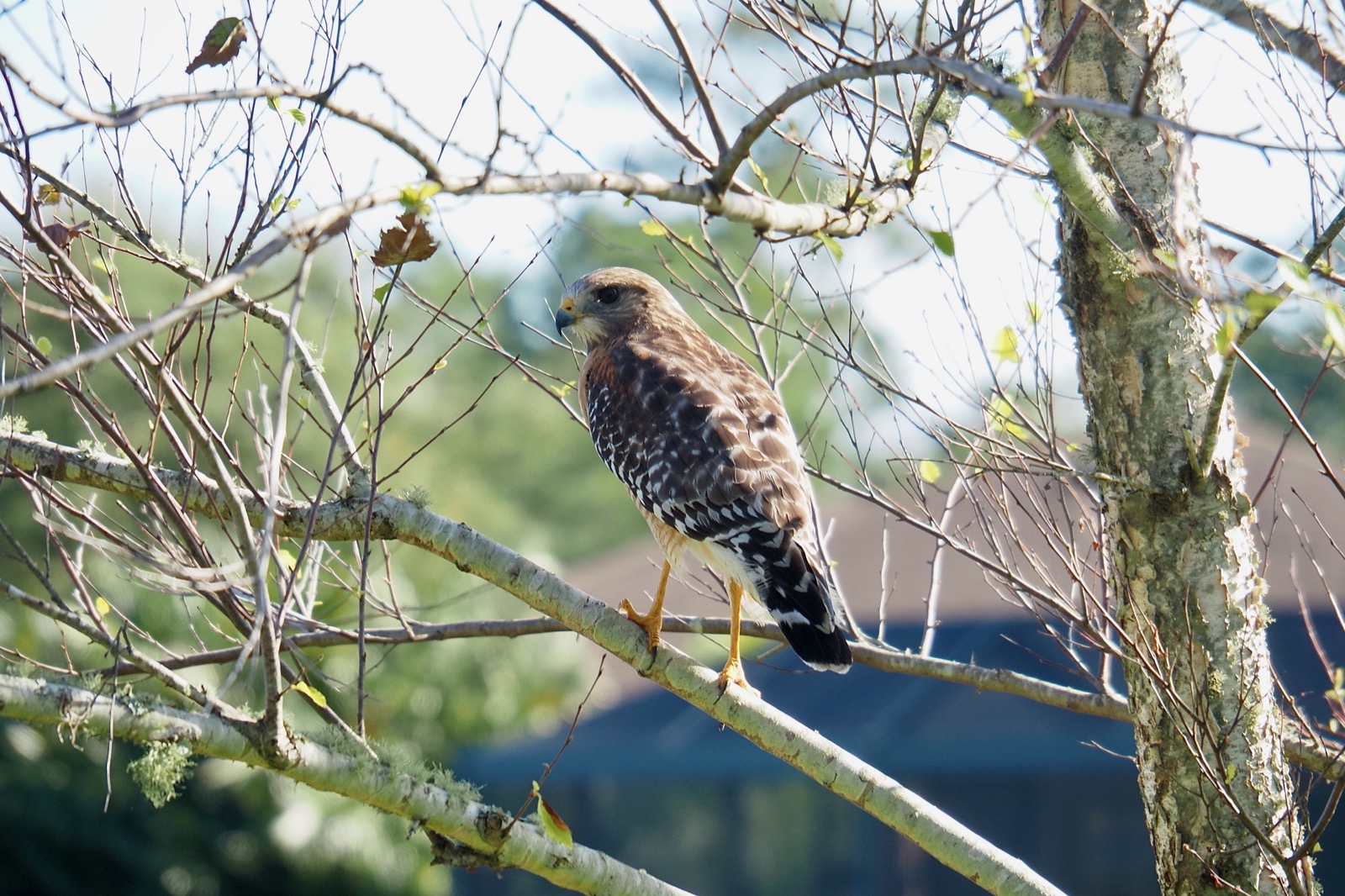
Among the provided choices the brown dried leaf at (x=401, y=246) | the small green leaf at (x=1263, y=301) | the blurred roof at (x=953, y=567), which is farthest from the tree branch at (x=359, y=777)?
the blurred roof at (x=953, y=567)

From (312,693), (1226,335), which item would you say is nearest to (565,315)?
(312,693)

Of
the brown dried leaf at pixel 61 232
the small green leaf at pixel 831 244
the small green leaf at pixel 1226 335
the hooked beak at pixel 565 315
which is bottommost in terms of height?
the small green leaf at pixel 1226 335

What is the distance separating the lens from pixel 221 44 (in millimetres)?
2730

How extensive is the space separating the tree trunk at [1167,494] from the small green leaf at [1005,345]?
0.28 metres

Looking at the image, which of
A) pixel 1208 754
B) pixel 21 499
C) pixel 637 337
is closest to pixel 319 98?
pixel 1208 754

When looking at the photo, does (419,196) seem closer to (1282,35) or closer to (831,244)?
(831,244)

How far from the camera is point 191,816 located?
1405 centimetres

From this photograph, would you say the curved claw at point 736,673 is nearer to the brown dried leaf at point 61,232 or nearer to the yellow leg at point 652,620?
the yellow leg at point 652,620

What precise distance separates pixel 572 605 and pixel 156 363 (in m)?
1.38

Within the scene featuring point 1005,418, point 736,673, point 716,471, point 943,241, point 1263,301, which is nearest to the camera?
point 1263,301

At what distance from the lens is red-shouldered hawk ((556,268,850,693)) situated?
3.84 meters

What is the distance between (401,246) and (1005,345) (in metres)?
2.03

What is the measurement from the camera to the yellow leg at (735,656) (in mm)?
3481

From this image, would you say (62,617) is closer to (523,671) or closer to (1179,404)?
(1179,404)
